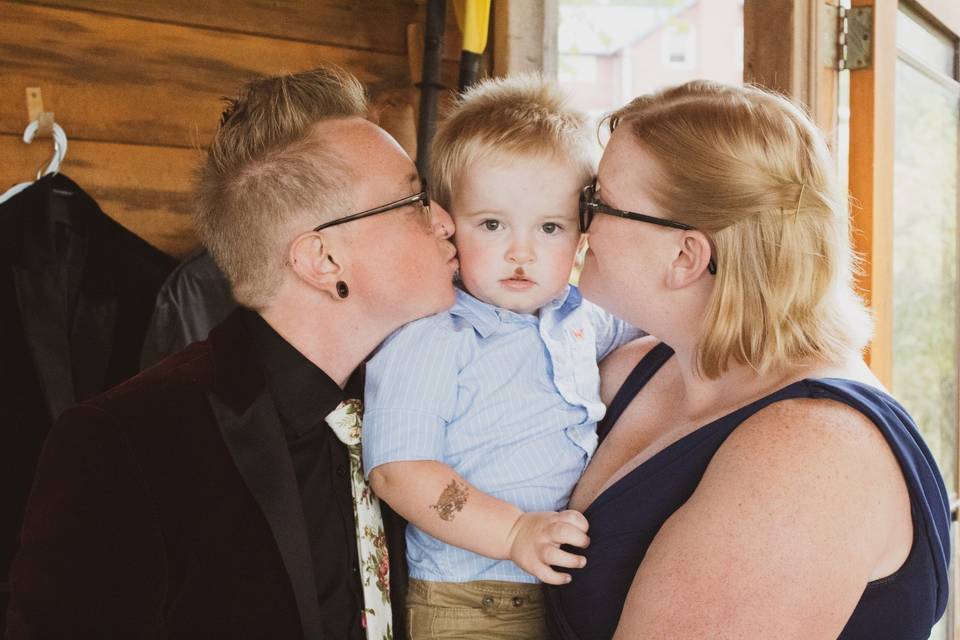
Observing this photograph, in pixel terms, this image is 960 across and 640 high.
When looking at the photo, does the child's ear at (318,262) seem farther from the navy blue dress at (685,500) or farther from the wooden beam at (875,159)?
the wooden beam at (875,159)

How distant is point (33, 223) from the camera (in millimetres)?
2285

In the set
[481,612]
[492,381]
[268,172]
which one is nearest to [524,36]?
[268,172]

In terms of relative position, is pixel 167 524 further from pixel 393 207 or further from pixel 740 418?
pixel 740 418

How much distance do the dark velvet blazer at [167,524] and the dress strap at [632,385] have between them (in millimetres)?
623

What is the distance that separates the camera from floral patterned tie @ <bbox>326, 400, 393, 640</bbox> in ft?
5.16

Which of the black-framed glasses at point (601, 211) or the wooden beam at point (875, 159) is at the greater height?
the wooden beam at point (875, 159)

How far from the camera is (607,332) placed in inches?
75.7

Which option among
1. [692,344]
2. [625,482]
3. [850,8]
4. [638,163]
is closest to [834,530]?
[625,482]

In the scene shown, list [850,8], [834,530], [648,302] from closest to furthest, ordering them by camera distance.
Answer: [834,530] → [648,302] → [850,8]

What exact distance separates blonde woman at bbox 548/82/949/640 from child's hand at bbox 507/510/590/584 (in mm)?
60

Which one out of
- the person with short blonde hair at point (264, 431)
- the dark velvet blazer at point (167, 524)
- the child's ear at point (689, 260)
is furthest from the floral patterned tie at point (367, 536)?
the child's ear at point (689, 260)

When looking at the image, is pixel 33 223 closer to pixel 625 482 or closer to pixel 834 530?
pixel 625 482

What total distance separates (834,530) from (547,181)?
0.83 m

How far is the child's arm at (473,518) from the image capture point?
4.64ft
